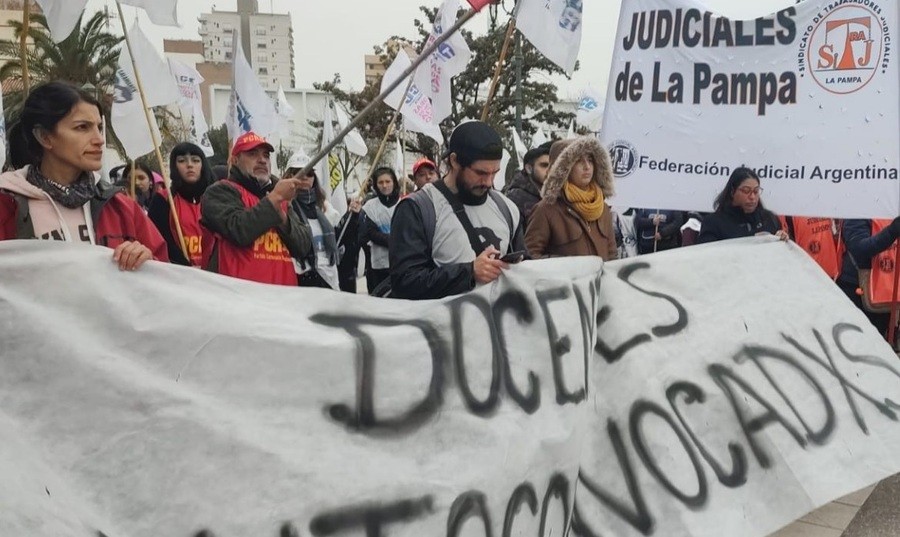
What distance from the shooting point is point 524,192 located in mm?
5484

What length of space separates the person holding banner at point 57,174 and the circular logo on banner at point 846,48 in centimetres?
316

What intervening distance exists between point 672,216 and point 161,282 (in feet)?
21.5

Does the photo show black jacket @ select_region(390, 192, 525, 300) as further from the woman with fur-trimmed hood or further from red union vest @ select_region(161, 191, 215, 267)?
red union vest @ select_region(161, 191, 215, 267)

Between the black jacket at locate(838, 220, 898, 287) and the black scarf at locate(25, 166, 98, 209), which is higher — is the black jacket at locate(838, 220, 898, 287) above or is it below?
below

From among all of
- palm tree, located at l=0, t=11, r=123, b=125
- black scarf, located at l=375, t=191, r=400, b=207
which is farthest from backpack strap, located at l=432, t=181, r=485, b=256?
palm tree, located at l=0, t=11, r=123, b=125

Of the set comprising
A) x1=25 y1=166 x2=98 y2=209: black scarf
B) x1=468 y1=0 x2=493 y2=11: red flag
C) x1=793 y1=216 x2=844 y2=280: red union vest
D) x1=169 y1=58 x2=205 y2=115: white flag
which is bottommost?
x1=793 y1=216 x2=844 y2=280: red union vest

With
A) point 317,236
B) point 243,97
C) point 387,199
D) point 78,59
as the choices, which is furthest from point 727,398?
point 78,59

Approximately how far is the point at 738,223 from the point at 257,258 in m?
2.33

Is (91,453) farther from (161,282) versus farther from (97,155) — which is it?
(97,155)

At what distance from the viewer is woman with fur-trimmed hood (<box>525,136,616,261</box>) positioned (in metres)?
3.66

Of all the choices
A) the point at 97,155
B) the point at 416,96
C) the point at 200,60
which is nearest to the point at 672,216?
the point at 416,96

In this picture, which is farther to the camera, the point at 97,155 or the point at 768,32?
the point at 768,32

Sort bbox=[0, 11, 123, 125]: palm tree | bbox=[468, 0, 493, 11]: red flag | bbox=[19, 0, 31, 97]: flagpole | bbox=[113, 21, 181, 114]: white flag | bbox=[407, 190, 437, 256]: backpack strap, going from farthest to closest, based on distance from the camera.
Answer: bbox=[0, 11, 123, 125]: palm tree < bbox=[113, 21, 181, 114]: white flag < bbox=[468, 0, 493, 11]: red flag < bbox=[19, 0, 31, 97]: flagpole < bbox=[407, 190, 437, 256]: backpack strap

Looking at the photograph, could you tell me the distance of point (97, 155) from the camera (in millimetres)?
2459
